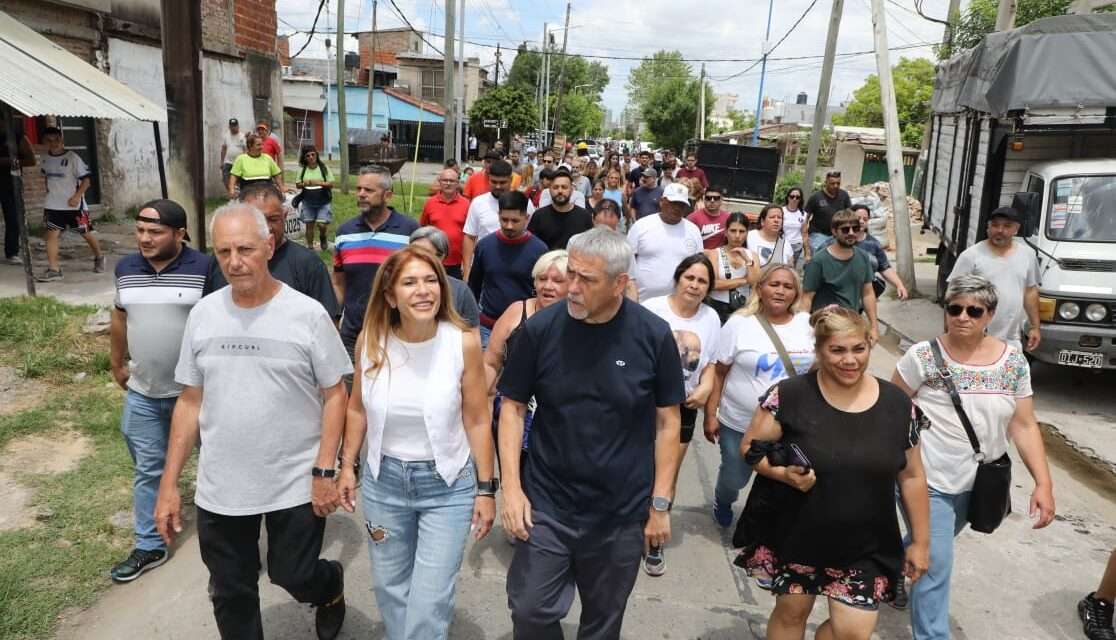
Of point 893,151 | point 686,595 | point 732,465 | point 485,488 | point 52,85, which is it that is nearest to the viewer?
point 485,488

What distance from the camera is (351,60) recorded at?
4538 cm

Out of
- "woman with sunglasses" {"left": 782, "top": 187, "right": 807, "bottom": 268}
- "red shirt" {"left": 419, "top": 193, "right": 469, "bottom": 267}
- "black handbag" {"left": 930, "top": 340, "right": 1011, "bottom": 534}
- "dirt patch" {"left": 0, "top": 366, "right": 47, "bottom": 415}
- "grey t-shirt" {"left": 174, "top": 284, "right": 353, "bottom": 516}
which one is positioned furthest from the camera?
"woman with sunglasses" {"left": 782, "top": 187, "right": 807, "bottom": 268}

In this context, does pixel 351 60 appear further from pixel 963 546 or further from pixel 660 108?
pixel 963 546

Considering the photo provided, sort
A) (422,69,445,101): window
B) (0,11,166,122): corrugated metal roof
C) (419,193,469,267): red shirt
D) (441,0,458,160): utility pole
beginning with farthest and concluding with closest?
1. (422,69,445,101): window
2. (441,0,458,160): utility pole
3. (0,11,166,122): corrugated metal roof
4. (419,193,469,267): red shirt

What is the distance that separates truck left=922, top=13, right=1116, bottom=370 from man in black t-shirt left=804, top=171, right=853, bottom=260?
1.62m

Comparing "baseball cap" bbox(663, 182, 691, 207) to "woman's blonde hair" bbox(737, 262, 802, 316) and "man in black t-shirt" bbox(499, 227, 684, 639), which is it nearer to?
"woman's blonde hair" bbox(737, 262, 802, 316)

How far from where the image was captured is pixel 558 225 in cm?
702

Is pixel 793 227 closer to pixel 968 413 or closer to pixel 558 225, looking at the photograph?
pixel 558 225

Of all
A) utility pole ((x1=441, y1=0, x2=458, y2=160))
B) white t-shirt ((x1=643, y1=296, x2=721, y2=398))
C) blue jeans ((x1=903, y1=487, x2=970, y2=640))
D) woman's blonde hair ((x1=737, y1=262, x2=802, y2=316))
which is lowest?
blue jeans ((x1=903, y1=487, x2=970, y2=640))

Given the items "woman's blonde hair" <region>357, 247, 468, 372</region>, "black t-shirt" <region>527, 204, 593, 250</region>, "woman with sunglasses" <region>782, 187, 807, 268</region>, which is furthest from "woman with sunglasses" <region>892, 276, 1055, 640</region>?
"woman with sunglasses" <region>782, 187, 807, 268</region>

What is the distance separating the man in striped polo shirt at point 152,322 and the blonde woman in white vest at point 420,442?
4.31 feet

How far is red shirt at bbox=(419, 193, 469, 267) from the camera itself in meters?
7.31

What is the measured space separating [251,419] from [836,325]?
2.18 meters

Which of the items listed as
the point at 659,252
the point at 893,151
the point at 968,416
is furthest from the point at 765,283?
the point at 893,151
